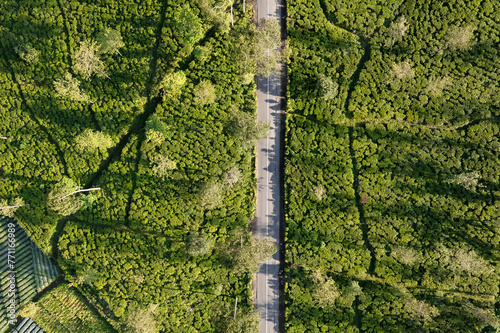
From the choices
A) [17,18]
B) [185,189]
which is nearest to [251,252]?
[185,189]

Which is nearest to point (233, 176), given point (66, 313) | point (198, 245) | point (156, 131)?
point (198, 245)

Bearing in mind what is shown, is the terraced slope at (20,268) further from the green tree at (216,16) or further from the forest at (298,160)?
the green tree at (216,16)

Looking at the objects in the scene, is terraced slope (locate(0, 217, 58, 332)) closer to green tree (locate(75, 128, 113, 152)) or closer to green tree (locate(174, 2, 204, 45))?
green tree (locate(75, 128, 113, 152))

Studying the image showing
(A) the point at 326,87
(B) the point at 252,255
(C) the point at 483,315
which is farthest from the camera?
(A) the point at 326,87

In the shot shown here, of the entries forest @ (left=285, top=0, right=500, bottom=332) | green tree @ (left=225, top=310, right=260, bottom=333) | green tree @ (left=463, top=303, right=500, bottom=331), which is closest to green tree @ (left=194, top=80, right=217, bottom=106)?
forest @ (left=285, top=0, right=500, bottom=332)

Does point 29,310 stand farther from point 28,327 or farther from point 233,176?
point 233,176

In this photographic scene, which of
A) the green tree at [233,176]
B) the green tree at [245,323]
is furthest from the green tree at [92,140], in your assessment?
the green tree at [245,323]

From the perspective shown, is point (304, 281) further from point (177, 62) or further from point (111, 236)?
point (177, 62)
